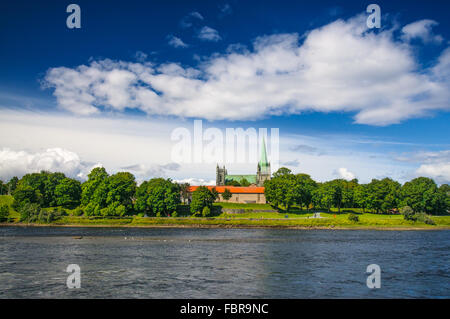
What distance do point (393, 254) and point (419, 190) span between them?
90.2m

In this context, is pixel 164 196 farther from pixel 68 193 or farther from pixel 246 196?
pixel 246 196

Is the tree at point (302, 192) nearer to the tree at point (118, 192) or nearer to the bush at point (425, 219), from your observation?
the bush at point (425, 219)

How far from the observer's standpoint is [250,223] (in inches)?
4136

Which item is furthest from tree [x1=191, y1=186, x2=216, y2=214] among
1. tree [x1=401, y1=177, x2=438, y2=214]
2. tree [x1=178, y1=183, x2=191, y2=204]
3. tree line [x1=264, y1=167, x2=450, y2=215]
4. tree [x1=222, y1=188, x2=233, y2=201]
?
tree [x1=401, y1=177, x2=438, y2=214]

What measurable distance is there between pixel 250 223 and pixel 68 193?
6832 cm

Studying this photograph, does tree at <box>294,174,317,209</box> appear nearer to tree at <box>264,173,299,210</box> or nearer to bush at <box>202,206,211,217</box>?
tree at <box>264,173,299,210</box>

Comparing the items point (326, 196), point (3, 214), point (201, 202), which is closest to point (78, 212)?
point (3, 214)

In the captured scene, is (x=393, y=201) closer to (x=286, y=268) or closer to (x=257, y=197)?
(x=257, y=197)

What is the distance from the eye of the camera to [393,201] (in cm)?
12850

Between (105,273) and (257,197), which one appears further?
(257,197)

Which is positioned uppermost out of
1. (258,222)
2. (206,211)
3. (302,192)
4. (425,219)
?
(302,192)

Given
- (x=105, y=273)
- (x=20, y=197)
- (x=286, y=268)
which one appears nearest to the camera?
(x=105, y=273)

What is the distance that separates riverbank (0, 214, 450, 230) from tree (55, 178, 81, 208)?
883 inches
